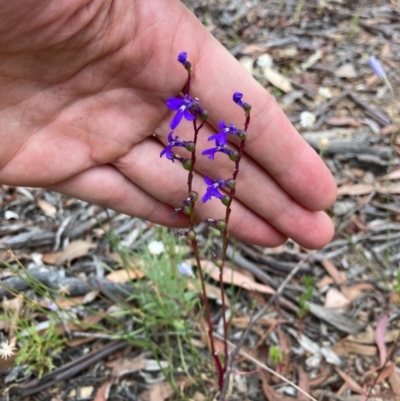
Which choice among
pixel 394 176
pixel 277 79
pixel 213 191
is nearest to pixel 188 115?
pixel 213 191

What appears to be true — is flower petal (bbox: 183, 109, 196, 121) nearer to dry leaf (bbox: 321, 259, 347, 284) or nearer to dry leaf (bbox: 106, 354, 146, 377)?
dry leaf (bbox: 106, 354, 146, 377)

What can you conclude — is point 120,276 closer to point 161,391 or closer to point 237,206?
point 161,391

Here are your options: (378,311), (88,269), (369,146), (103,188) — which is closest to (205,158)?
(103,188)

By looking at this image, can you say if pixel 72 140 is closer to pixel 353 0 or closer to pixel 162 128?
pixel 162 128

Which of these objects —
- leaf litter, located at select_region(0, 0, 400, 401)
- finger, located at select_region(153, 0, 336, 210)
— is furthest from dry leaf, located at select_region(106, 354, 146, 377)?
finger, located at select_region(153, 0, 336, 210)

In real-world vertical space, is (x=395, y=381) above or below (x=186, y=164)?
below

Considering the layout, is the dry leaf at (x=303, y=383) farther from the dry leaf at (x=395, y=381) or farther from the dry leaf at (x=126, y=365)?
the dry leaf at (x=126, y=365)
